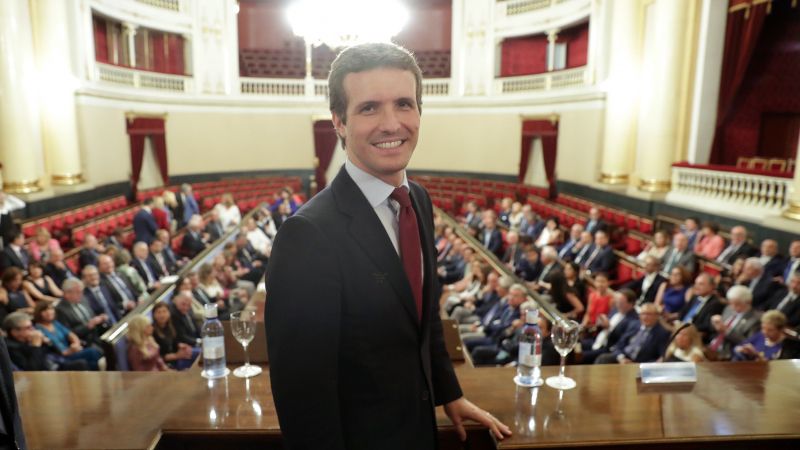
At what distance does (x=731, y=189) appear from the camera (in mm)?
7992

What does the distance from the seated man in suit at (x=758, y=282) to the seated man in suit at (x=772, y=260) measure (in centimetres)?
34

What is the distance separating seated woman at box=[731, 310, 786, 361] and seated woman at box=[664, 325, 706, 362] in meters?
0.45

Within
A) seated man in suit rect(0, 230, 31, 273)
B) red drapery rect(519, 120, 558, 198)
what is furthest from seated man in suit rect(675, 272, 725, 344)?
red drapery rect(519, 120, 558, 198)

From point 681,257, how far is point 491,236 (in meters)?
2.94

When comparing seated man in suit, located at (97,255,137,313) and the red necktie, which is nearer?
the red necktie

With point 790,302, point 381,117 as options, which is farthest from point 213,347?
point 790,302

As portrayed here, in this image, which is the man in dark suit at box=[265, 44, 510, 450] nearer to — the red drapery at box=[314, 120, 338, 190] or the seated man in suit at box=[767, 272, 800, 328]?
the seated man in suit at box=[767, 272, 800, 328]

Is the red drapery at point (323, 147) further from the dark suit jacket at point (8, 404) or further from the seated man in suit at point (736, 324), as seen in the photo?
the dark suit jacket at point (8, 404)

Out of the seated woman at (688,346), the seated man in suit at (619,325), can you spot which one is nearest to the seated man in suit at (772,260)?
the seated man in suit at (619,325)

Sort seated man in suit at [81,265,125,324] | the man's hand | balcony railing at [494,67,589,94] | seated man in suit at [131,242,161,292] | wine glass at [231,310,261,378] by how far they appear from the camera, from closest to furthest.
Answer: the man's hand, wine glass at [231,310,261,378], seated man in suit at [81,265,125,324], seated man in suit at [131,242,161,292], balcony railing at [494,67,589,94]

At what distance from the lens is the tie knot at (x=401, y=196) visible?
1.31 metres

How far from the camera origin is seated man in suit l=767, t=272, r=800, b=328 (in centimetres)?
470

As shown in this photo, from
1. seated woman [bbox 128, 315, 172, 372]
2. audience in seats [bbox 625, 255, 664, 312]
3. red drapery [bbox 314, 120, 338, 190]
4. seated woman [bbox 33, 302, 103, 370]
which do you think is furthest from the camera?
red drapery [bbox 314, 120, 338, 190]

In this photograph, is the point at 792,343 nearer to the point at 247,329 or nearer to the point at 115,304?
the point at 247,329
